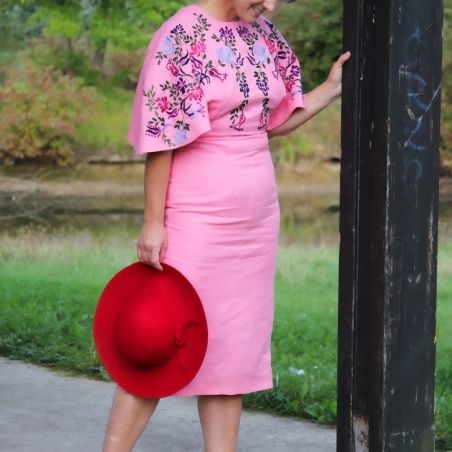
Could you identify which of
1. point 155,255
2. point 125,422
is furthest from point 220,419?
point 155,255

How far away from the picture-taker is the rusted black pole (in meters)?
3.28

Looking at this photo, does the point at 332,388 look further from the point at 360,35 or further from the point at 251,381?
the point at 360,35

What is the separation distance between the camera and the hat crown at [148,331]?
3561 mm

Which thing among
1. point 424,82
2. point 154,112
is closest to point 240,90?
point 154,112

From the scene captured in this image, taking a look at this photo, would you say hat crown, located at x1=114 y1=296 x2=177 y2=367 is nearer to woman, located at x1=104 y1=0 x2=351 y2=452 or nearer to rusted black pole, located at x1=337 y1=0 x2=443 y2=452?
woman, located at x1=104 y1=0 x2=351 y2=452

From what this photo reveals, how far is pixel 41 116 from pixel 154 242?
78.5ft

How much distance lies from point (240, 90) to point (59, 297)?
204 inches

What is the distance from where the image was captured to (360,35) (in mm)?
3340

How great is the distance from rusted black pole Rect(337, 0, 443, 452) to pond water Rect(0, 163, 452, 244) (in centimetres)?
1554

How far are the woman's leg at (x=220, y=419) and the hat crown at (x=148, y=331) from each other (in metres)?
0.24

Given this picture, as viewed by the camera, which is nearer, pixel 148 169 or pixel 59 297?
pixel 148 169

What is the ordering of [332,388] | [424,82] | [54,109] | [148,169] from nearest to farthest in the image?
[424,82] < [148,169] < [332,388] < [54,109]

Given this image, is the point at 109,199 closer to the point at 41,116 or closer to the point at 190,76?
the point at 41,116

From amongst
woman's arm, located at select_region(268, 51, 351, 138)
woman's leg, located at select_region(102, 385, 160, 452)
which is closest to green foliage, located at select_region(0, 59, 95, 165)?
woman's arm, located at select_region(268, 51, 351, 138)
